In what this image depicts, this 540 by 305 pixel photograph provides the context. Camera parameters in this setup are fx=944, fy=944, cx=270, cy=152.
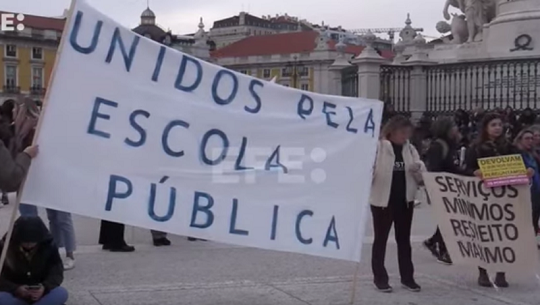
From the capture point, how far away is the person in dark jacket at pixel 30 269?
20.3ft

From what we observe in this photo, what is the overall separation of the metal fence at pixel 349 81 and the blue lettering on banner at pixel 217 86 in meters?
19.5

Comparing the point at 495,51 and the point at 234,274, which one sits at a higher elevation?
the point at 495,51

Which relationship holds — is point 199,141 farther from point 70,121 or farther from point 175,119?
point 70,121

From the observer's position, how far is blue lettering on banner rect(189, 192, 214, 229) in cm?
642

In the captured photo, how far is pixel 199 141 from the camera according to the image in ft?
21.3

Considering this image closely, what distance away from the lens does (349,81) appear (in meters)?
27.3

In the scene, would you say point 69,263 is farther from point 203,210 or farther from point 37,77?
point 37,77

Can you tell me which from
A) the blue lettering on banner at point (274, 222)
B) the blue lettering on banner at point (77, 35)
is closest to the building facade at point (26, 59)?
the blue lettering on banner at point (274, 222)

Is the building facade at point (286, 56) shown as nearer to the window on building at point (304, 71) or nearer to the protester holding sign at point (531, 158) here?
the window on building at point (304, 71)

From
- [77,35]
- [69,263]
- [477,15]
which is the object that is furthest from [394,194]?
[477,15]

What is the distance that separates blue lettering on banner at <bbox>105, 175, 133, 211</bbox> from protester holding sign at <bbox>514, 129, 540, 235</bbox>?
174 inches

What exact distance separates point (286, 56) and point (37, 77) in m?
26.6

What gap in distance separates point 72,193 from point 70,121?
458mm

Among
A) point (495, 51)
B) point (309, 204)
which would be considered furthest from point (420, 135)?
point (495, 51)
